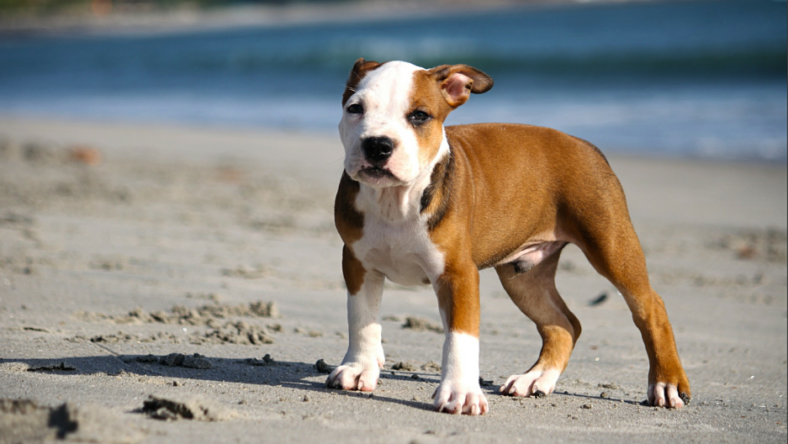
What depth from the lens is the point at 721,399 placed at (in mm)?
4312

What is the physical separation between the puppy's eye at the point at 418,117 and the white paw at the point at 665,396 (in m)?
1.73

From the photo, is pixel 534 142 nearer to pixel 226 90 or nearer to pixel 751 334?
pixel 751 334

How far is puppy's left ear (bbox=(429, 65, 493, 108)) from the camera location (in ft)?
12.2

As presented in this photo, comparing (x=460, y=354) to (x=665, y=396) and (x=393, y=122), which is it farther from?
(x=665, y=396)

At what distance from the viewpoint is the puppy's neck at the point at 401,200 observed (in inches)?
142

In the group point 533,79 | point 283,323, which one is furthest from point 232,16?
point 283,323

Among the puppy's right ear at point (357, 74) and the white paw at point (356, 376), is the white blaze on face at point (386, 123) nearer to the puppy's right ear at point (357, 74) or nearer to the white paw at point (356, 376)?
the puppy's right ear at point (357, 74)

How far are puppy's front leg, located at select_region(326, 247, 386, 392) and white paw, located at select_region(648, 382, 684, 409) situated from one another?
1.33m

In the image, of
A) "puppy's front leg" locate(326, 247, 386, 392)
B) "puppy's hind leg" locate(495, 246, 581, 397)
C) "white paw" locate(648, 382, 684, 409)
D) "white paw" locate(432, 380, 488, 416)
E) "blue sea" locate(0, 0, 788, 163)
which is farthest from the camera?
"blue sea" locate(0, 0, 788, 163)

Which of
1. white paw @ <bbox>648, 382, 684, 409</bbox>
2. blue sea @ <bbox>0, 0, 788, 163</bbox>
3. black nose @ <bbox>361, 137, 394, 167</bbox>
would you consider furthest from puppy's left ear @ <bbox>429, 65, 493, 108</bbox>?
blue sea @ <bbox>0, 0, 788, 163</bbox>

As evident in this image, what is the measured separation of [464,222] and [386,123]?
596mm

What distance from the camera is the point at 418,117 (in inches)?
139

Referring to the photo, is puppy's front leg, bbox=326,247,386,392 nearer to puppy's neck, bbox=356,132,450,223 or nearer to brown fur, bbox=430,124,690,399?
puppy's neck, bbox=356,132,450,223

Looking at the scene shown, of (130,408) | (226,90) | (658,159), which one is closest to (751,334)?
(130,408)
